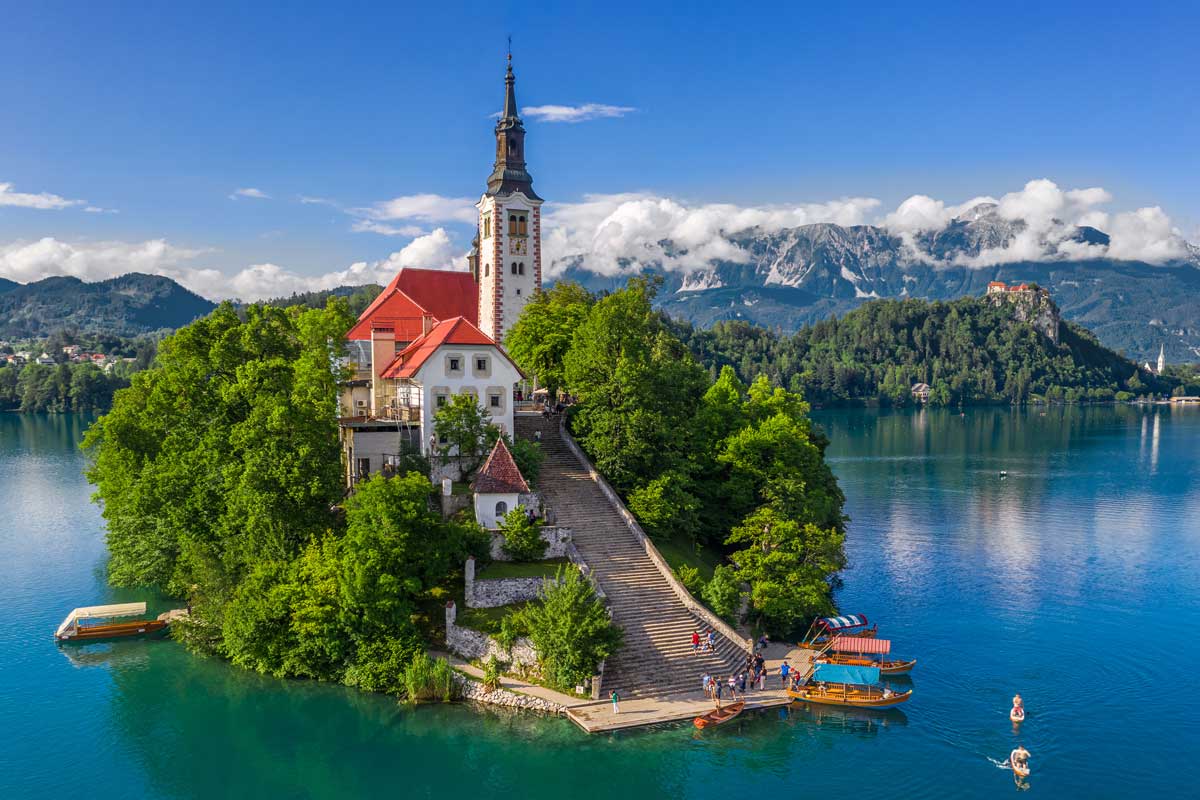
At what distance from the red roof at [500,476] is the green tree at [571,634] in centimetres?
779

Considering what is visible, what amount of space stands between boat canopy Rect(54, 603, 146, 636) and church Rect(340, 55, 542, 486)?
1384cm

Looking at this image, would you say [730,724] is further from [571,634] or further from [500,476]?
[500,476]

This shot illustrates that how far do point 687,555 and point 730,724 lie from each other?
1433 centimetres

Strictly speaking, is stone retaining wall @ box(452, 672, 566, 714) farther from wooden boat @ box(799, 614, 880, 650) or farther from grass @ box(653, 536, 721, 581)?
wooden boat @ box(799, 614, 880, 650)

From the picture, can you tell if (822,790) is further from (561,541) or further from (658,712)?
(561,541)

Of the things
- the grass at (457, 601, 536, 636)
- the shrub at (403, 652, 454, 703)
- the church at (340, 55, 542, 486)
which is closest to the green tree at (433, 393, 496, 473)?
the church at (340, 55, 542, 486)

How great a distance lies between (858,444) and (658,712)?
122201 mm

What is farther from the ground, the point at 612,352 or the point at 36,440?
the point at 612,352

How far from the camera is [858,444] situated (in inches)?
6033

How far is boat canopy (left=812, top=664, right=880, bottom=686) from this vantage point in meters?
41.4

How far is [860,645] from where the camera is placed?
4425cm

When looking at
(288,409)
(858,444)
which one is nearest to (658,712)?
(288,409)

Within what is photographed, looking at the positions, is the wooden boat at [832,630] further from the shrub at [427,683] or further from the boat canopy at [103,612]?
the boat canopy at [103,612]

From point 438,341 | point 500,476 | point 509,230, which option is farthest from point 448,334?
point 509,230
